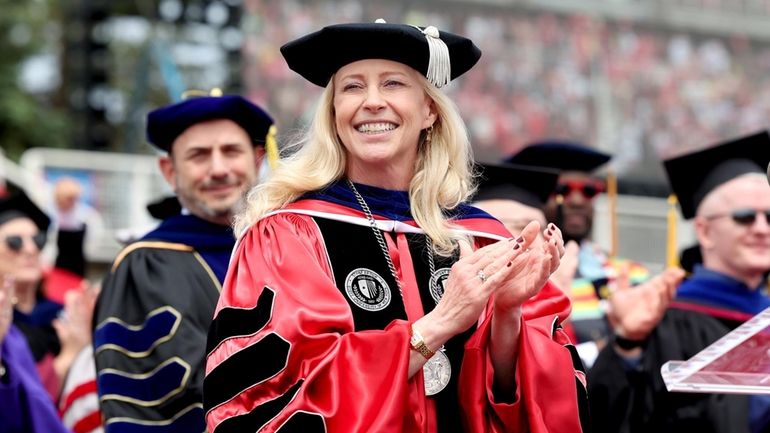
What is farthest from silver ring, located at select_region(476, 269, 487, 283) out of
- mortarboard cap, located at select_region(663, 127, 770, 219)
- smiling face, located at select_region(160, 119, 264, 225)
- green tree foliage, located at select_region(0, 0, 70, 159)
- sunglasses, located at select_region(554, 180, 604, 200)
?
green tree foliage, located at select_region(0, 0, 70, 159)

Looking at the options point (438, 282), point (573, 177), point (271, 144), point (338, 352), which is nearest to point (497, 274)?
point (438, 282)

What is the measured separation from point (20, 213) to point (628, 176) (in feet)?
33.5

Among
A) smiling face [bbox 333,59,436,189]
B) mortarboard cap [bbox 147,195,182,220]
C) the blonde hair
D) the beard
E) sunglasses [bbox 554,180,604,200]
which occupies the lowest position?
sunglasses [bbox 554,180,604,200]

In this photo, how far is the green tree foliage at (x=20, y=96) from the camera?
79.7ft

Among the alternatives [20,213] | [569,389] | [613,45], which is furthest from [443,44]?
[613,45]

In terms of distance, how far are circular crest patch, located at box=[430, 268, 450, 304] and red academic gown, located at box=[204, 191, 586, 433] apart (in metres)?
0.02

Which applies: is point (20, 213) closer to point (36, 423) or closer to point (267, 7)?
point (36, 423)

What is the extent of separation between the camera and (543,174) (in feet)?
23.9

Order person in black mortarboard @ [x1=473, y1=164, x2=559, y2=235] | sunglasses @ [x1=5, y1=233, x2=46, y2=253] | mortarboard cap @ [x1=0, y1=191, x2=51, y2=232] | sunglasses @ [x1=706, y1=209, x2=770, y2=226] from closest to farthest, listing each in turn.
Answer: sunglasses @ [x1=706, y1=209, x2=770, y2=226] < person in black mortarboard @ [x1=473, y1=164, x2=559, y2=235] < sunglasses @ [x1=5, y1=233, x2=46, y2=253] < mortarboard cap @ [x1=0, y1=191, x2=51, y2=232]

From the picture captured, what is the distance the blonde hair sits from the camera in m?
4.76

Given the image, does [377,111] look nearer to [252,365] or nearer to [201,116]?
[252,365]

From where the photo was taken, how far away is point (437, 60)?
4.76m

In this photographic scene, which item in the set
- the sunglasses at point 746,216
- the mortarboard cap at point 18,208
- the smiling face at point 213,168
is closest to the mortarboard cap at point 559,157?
the sunglasses at point 746,216

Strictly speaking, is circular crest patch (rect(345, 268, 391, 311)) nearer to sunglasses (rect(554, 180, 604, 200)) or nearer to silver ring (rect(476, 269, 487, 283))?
silver ring (rect(476, 269, 487, 283))
